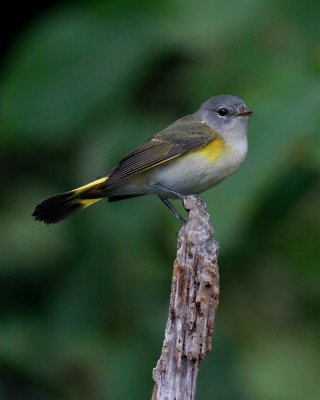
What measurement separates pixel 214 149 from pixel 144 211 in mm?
494

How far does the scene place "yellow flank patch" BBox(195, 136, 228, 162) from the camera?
476 cm

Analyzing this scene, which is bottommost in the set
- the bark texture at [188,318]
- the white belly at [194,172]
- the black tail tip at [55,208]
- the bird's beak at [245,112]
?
the bark texture at [188,318]

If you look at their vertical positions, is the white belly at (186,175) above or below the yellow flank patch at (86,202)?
above

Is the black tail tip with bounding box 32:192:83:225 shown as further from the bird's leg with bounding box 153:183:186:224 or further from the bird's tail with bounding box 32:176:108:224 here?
the bird's leg with bounding box 153:183:186:224

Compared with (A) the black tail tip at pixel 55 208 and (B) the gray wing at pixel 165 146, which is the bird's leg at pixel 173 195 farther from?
(A) the black tail tip at pixel 55 208

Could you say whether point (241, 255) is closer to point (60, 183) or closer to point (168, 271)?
point (168, 271)

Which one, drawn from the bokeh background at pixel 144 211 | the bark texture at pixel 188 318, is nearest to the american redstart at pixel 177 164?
the bokeh background at pixel 144 211

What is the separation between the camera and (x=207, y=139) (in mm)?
4926

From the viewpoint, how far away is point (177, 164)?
4852mm

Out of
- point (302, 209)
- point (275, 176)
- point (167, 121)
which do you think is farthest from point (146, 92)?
point (275, 176)

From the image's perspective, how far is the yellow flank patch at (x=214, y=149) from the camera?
4.76m

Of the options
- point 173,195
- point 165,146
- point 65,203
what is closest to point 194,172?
point 173,195

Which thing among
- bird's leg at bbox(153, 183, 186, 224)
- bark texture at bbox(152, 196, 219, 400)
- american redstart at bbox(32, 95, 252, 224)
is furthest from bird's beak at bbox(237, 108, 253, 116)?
bark texture at bbox(152, 196, 219, 400)

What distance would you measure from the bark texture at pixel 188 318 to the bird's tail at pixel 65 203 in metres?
1.35
